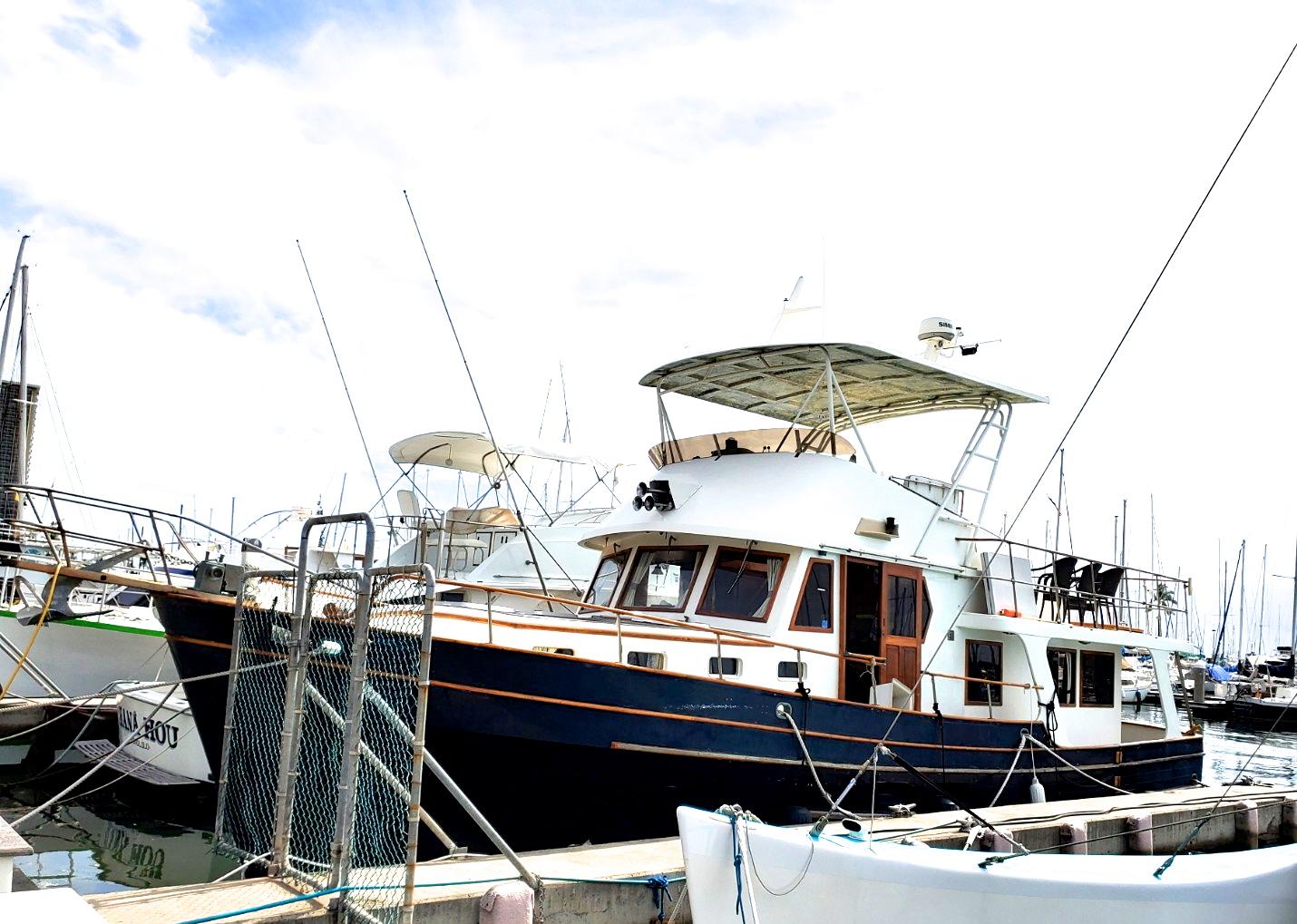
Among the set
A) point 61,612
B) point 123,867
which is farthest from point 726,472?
point 123,867

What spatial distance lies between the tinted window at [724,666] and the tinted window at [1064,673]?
540 cm

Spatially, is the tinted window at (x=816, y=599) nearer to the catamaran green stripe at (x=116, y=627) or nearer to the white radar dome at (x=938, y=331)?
the white radar dome at (x=938, y=331)

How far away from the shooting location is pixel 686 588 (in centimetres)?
1152

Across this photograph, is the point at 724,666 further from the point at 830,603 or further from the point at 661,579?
the point at 661,579

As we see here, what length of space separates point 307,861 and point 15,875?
5.16 feet

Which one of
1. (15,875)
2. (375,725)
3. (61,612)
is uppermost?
(61,612)

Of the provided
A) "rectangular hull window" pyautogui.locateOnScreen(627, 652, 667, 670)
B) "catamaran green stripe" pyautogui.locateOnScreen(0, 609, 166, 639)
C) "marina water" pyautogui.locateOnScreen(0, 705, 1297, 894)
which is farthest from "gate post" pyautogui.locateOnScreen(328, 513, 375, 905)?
"catamaran green stripe" pyautogui.locateOnScreen(0, 609, 166, 639)

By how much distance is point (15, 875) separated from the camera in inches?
237

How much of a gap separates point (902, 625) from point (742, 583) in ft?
6.61

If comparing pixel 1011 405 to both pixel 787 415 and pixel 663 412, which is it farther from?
pixel 663 412

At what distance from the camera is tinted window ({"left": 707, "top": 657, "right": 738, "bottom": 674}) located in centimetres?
1001

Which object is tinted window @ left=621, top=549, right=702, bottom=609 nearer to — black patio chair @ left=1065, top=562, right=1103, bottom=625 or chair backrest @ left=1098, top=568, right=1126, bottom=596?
black patio chair @ left=1065, top=562, right=1103, bottom=625

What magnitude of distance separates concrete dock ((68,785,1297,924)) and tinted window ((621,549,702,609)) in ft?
10.6

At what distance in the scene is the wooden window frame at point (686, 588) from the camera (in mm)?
11414
